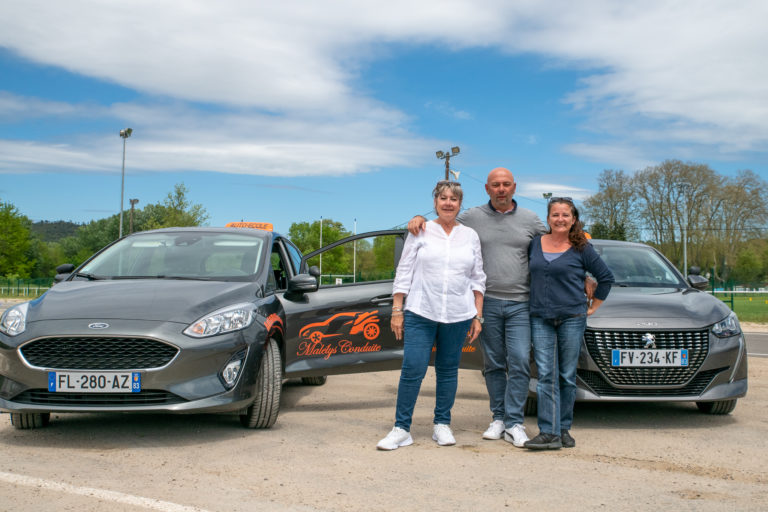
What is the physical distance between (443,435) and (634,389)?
5.20ft

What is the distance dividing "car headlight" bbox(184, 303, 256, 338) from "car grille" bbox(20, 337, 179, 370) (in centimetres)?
26

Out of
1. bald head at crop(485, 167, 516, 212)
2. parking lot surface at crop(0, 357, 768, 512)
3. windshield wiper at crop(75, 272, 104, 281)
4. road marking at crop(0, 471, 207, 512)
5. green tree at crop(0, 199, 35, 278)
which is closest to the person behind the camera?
road marking at crop(0, 471, 207, 512)

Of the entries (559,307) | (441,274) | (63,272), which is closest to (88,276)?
(63,272)

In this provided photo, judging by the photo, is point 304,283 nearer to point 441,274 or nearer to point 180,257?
point 180,257

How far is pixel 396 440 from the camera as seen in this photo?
5145 millimetres

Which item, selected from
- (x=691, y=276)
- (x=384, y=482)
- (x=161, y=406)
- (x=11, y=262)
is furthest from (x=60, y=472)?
(x=11, y=262)

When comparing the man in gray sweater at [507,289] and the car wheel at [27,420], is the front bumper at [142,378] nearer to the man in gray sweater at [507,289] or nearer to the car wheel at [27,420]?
the car wheel at [27,420]

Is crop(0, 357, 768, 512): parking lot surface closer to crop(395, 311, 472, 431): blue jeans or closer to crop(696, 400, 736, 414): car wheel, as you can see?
crop(696, 400, 736, 414): car wheel

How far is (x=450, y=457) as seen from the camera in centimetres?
492

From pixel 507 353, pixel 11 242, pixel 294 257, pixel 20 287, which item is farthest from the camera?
pixel 11 242

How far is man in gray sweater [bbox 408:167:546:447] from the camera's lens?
5324 millimetres

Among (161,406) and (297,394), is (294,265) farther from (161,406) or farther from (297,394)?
(161,406)

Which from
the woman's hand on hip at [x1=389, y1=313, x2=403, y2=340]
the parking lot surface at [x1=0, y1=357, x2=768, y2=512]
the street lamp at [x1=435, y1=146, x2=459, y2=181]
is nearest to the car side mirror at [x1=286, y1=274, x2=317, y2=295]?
the parking lot surface at [x1=0, y1=357, x2=768, y2=512]

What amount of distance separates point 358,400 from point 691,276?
3.44 meters
